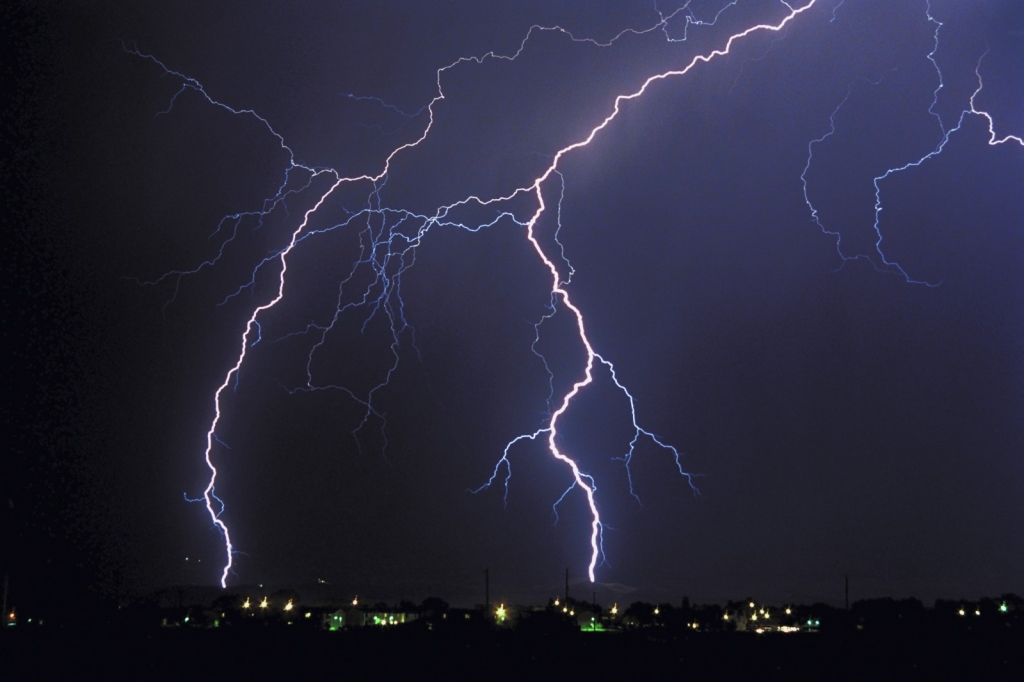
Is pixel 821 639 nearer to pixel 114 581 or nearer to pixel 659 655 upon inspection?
pixel 659 655

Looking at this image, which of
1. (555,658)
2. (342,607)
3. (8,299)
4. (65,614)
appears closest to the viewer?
(555,658)

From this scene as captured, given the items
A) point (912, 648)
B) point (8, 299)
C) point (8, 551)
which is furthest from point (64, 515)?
point (912, 648)

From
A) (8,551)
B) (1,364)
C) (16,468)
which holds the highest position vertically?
(1,364)

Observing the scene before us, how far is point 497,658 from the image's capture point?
1268cm

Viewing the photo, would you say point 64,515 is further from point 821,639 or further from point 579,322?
point 821,639

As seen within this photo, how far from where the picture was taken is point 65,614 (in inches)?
966

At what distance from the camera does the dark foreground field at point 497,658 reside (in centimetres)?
1057

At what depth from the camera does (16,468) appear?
2078 cm

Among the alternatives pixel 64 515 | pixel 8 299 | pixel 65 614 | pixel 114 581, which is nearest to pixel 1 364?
pixel 8 299

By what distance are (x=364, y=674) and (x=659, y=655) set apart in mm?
4675

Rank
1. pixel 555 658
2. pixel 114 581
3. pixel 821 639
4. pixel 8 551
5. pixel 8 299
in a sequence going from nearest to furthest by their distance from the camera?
pixel 555 658 < pixel 821 639 < pixel 8 299 < pixel 8 551 < pixel 114 581

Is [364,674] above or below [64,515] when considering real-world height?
below

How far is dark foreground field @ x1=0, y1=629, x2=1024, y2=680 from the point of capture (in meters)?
10.6

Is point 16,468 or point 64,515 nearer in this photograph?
point 16,468
